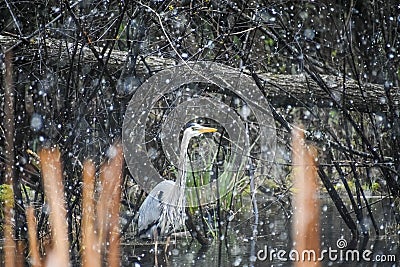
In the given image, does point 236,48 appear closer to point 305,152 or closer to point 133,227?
point 305,152

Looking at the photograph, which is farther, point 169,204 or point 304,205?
point 304,205

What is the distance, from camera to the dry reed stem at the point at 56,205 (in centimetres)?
436

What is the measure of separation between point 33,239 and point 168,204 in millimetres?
850

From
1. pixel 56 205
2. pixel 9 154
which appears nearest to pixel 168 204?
pixel 56 205

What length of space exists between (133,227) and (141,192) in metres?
0.24

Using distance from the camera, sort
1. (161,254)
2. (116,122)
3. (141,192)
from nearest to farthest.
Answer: (161,254)
(116,122)
(141,192)

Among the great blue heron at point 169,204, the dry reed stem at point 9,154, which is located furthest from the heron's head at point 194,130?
the dry reed stem at point 9,154

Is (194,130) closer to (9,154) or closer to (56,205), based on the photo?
(56,205)

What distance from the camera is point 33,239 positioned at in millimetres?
4562

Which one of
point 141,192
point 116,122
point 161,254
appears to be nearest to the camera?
point 161,254

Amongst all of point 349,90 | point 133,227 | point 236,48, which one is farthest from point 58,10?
point 349,90

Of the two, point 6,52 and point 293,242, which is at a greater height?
point 6,52

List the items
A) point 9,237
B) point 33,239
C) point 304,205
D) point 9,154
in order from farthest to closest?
point 304,205 → point 9,154 → point 9,237 → point 33,239

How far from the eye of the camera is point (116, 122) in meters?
4.64
